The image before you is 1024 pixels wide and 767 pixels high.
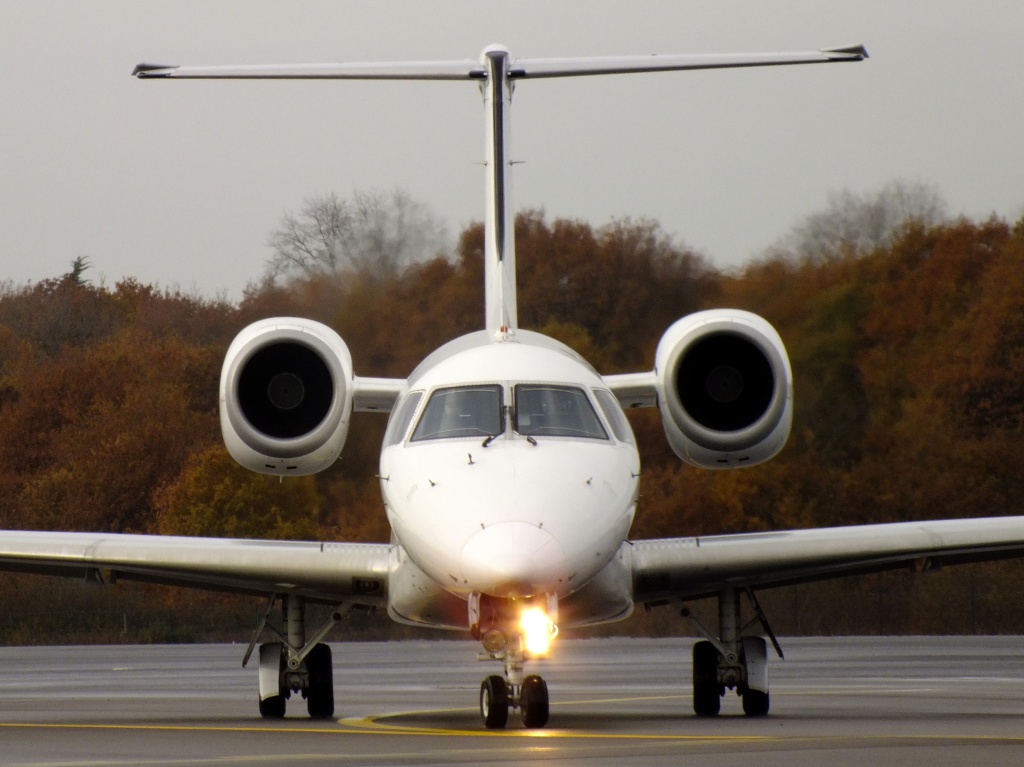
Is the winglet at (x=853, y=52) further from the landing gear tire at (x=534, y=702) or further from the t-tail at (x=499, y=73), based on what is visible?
the landing gear tire at (x=534, y=702)

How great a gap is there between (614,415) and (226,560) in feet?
11.6

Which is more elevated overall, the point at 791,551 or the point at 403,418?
the point at 403,418

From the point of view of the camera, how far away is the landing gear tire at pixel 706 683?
14.6m

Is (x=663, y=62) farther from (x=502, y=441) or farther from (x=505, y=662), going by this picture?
(x=505, y=662)

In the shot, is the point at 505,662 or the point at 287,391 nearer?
the point at 505,662

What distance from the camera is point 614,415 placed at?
13.0 metres

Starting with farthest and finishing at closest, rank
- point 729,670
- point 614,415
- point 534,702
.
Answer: point 729,670 → point 614,415 → point 534,702

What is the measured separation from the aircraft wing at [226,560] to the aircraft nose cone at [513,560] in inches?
133

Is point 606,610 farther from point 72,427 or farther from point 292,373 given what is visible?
point 72,427

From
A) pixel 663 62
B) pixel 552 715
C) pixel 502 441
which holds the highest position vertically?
pixel 663 62

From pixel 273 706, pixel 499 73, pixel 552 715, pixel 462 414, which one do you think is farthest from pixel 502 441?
pixel 499 73

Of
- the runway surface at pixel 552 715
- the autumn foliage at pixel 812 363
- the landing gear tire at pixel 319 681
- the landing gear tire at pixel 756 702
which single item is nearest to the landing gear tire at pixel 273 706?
the runway surface at pixel 552 715

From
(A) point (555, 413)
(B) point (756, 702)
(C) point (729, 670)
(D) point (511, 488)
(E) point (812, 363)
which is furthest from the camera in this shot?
(E) point (812, 363)

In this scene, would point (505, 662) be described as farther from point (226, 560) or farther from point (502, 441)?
point (226, 560)
